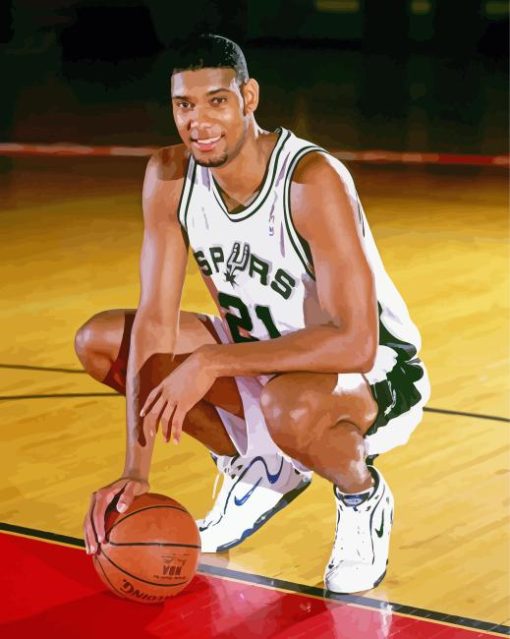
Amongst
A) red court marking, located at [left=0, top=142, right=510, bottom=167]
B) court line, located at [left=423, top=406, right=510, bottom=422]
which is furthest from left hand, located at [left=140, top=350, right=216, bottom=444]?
red court marking, located at [left=0, top=142, right=510, bottom=167]

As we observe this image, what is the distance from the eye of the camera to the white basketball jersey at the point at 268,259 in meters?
3.89

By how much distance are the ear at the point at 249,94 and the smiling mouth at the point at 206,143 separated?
→ 0.12 meters

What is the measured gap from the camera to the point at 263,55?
24953 mm

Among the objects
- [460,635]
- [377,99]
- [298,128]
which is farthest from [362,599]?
[377,99]

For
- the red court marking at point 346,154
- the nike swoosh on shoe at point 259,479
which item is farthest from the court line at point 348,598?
the red court marking at point 346,154

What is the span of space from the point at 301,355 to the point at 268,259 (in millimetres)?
309

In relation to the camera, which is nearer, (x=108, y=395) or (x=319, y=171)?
(x=319, y=171)

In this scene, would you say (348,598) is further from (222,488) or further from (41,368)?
(41,368)

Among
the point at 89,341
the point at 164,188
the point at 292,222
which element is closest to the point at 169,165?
the point at 164,188

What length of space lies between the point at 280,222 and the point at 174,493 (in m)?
1.19

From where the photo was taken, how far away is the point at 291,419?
3766 millimetres

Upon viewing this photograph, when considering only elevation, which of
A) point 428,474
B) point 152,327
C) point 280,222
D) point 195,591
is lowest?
point 428,474

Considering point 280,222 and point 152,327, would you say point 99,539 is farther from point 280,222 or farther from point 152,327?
point 280,222

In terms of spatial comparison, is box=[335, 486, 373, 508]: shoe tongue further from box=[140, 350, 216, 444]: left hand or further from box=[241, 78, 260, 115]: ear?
box=[241, 78, 260, 115]: ear
